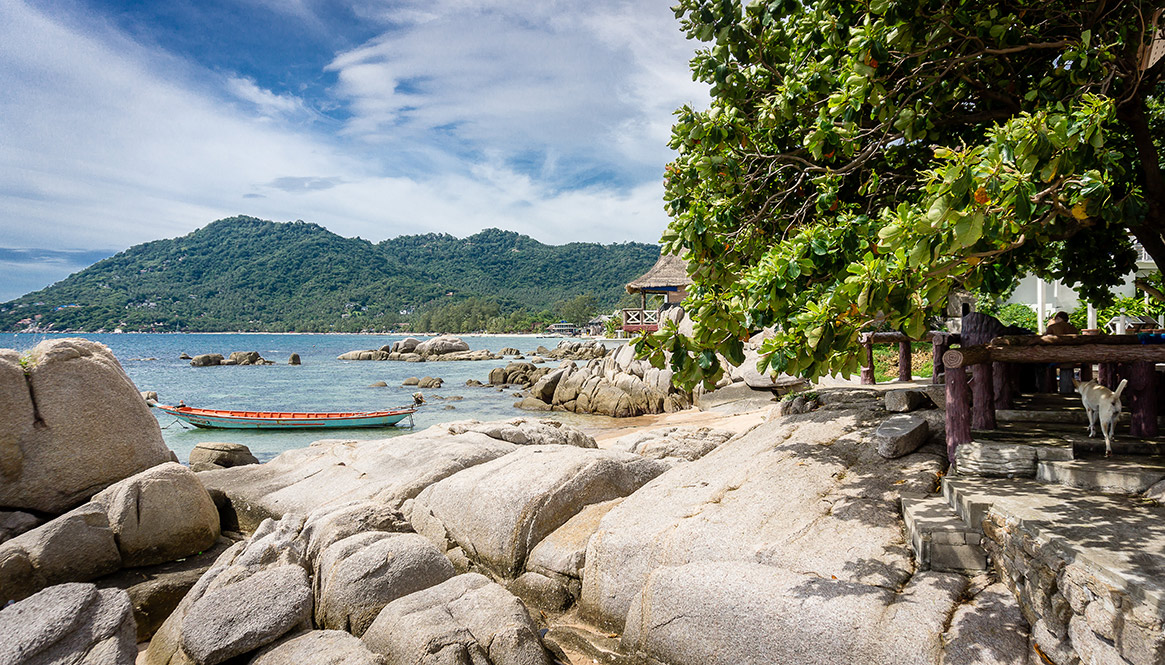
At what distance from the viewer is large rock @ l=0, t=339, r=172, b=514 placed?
877 cm

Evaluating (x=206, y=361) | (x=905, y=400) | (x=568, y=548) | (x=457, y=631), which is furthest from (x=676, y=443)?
(x=206, y=361)

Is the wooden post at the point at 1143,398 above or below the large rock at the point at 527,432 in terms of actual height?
above

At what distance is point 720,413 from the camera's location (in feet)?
65.2

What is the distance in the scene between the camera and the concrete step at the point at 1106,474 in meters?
4.58

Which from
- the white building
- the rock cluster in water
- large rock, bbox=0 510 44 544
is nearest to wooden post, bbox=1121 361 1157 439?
the white building

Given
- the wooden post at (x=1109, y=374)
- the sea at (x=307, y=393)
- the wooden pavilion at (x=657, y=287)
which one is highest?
the wooden pavilion at (x=657, y=287)

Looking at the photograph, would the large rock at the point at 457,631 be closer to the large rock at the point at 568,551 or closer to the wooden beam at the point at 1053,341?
the large rock at the point at 568,551

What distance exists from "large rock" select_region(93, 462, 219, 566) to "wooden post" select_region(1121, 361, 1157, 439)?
1134 centimetres

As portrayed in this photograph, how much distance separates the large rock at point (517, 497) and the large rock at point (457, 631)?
4.99 feet

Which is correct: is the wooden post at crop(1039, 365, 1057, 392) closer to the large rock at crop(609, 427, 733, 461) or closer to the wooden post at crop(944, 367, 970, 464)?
the large rock at crop(609, 427, 733, 461)

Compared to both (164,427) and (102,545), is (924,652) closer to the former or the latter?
(102,545)

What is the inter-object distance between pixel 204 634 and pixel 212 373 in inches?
2298

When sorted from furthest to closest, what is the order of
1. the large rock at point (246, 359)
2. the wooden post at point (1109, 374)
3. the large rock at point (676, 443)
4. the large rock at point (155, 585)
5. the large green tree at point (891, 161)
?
1. the large rock at point (246, 359)
2. the large rock at point (676, 443)
3. the wooden post at point (1109, 374)
4. the large rock at point (155, 585)
5. the large green tree at point (891, 161)

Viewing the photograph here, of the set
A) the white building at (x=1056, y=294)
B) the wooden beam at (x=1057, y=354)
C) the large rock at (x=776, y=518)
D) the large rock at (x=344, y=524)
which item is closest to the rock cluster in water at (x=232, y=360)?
the large rock at (x=344, y=524)
